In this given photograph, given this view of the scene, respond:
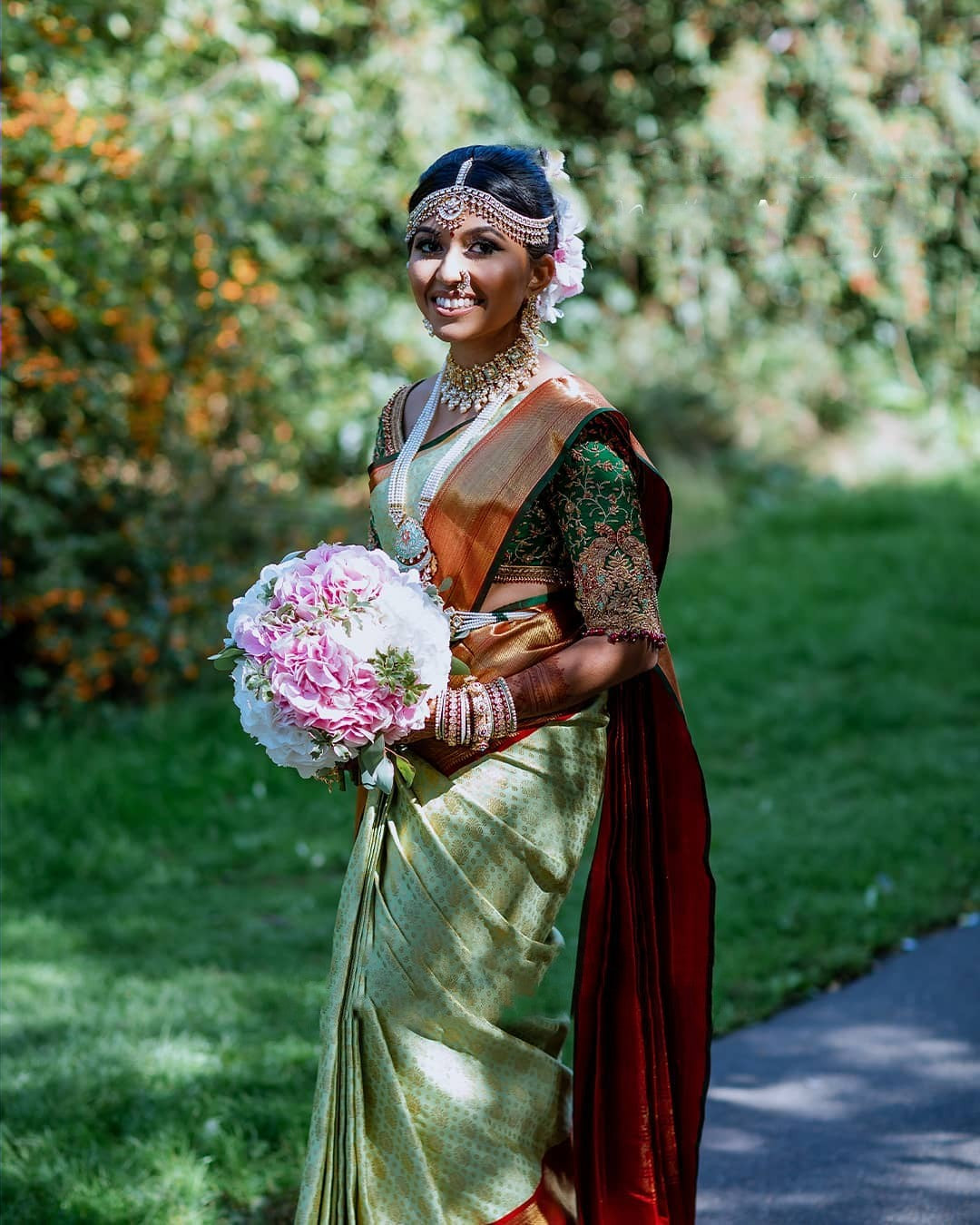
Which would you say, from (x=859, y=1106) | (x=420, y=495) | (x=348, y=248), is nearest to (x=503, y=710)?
(x=420, y=495)

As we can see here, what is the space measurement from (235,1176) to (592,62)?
425 inches

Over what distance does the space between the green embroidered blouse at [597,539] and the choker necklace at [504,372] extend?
0.58ft

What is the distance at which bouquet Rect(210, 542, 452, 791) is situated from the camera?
230 cm

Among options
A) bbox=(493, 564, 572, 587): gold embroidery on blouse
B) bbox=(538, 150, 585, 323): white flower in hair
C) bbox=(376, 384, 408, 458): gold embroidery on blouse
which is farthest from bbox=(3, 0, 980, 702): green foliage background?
bbox=(493, 564, 572, 587): gold embroidery on blouse

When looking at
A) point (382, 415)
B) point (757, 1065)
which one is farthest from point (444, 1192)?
point (757, 1065)

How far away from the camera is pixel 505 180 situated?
2521 mm

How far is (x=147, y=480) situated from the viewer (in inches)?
291

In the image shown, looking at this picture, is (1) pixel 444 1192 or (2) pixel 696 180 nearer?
(1) pixel 444 1192

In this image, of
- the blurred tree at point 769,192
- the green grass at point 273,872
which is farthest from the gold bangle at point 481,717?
the blurred tree at point 769,192

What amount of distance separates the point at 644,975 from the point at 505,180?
1.49 metres

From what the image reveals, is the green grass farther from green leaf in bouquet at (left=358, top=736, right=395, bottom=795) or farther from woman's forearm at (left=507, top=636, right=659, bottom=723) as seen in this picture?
woman's forearm at (left=507, top=636, right=659, bottom=723)

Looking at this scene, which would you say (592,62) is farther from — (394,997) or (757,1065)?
(394,997)

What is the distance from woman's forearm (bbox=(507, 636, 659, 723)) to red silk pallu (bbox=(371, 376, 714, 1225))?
0.73 ft

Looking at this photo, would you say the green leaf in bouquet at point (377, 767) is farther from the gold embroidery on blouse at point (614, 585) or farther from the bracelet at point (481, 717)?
the gold embroidery on blouse at point (614, 585)
